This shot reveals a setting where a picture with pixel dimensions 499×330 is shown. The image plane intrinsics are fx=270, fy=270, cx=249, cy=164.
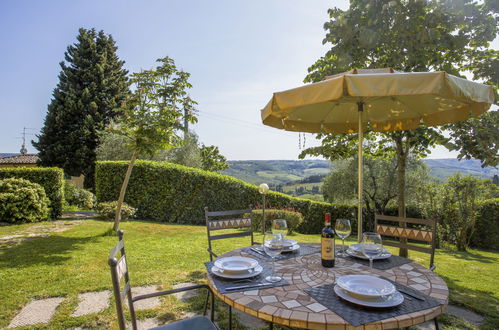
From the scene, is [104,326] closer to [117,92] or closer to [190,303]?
[190,303]

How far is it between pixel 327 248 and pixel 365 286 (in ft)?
1.42

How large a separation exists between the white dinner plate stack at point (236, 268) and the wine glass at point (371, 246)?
712mm

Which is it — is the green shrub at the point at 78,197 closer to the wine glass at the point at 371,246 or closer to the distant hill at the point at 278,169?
the wine glass at the point at 371,246

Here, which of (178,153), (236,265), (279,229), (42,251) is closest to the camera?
(236,265)

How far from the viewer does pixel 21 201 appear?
25.0ft

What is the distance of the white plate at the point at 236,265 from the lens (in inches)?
66.6

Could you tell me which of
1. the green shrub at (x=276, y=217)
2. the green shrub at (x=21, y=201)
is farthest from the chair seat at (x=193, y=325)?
the green shrub at (x=21, y=201)

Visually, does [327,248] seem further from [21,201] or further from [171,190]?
[21,201]

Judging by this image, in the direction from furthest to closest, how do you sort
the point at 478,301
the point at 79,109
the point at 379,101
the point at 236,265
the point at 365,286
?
the point at 79,109
the point at 478,301
the point at 379,101
the point at 236,265
the point at 365,286

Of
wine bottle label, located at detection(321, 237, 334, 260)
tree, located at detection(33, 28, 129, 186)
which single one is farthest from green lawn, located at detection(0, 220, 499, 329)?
tree, located at detection(33, 28, 129, 186)

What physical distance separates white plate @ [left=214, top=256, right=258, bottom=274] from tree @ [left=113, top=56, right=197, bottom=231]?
4705 millimetres

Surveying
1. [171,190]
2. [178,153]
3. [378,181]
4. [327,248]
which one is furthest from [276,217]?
[178,153]

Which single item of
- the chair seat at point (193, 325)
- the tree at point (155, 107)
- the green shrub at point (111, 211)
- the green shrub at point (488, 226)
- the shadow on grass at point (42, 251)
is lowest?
the green shrub at point (488, 226)

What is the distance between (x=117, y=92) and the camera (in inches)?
705
